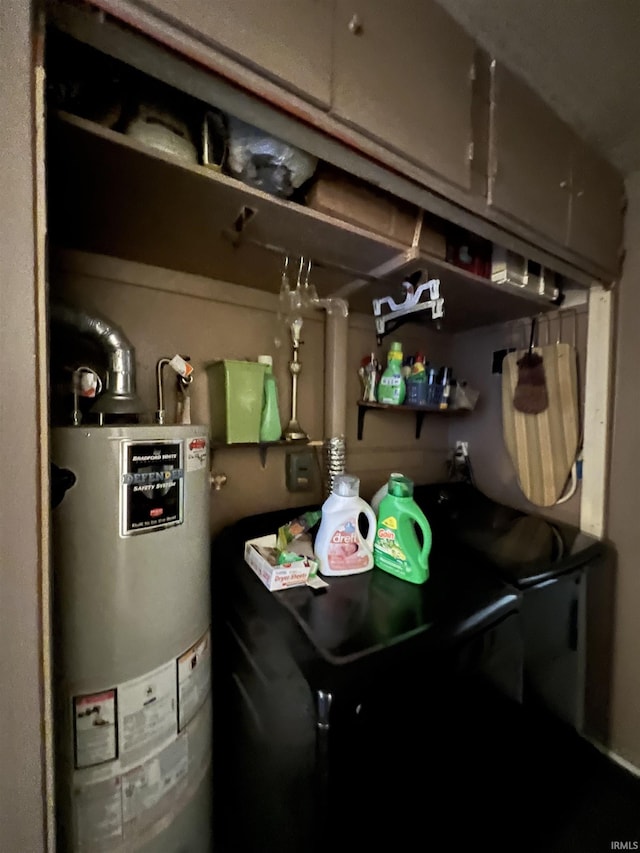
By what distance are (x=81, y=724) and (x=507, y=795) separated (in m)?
1.10

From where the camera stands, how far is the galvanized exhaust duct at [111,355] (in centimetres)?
80

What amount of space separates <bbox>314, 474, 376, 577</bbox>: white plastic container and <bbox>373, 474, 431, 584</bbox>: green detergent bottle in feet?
0.15

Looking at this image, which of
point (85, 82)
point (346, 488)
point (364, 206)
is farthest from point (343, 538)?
point (85, 82)

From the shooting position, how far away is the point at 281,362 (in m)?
1.38

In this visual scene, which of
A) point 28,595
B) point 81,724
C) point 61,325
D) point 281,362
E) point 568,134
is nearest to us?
point 28,595

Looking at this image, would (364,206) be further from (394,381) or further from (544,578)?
(544,578)

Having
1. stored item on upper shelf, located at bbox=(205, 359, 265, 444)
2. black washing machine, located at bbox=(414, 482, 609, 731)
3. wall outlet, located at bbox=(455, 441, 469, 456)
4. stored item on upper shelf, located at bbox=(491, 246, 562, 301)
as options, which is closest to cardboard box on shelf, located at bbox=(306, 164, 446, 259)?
stored item on upper shelf, located at bbox=(491, 246, 562, 301)

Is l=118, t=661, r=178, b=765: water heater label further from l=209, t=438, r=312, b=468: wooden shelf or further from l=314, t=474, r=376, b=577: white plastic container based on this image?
l=209, t=438, r=312, b=468: wooden shelf

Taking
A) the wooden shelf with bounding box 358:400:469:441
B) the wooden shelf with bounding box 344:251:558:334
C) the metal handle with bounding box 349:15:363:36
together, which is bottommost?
the wooden shelf with bounding box 358:400:469:441

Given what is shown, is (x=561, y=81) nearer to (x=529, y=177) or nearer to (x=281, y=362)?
(x=529, y=177)

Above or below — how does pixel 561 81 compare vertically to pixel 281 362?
above

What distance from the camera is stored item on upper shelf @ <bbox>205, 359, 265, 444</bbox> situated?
1.11 metres

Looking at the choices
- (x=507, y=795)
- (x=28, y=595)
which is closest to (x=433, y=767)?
(x=507, y=795)

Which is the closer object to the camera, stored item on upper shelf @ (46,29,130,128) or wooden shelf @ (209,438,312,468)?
stored item on upper shelf @ (46,29,130,128)
